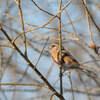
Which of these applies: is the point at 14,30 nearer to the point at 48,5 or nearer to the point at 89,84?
the point at 48,5

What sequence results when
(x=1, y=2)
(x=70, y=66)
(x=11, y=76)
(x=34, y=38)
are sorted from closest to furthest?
1. (x=70, y=66)
2. (x=34, y=38)
3. (x=1, y=2)
4. (x=11, y=76)

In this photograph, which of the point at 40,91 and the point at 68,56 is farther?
the point at 40,91

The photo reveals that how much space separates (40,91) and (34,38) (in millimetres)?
1207

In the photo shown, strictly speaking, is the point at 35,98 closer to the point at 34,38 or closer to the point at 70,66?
the point at 70,66

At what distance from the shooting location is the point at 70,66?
418cm

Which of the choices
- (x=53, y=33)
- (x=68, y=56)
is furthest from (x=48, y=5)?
(x=68, y=56)

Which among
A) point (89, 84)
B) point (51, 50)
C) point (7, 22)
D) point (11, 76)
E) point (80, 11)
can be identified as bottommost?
point (89, 84)

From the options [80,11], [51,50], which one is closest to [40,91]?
[51,50]

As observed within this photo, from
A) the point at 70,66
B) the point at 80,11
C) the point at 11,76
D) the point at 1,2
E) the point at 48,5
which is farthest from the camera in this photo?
the point at 80,11

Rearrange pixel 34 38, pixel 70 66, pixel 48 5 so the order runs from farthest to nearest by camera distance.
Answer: pixel 48 5
pixel 34 38
pixel 70 66

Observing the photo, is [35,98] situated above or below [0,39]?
below

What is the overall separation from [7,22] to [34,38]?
32.6 inches

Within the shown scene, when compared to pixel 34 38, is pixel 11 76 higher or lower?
lower

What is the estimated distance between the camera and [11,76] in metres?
6.72
